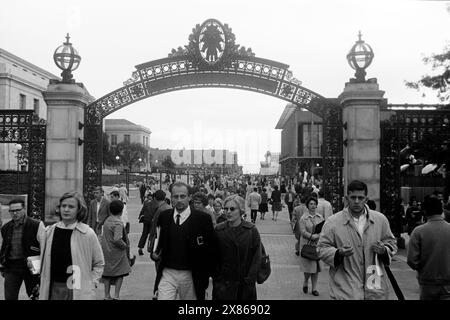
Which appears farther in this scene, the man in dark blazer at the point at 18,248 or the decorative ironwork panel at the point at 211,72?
the decorative ironwork panel at the point at 211,72

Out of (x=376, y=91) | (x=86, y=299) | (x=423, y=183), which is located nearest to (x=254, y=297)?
(x=86, y=299)

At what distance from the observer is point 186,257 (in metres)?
5.55

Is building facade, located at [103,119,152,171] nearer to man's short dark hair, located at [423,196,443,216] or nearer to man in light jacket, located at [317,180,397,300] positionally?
man's short dark hair, located at [423,196,443,216]

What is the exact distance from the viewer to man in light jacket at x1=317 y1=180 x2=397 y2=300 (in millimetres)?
4824

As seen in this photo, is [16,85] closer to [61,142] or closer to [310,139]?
[310,139]

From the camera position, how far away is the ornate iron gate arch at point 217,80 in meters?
14.2

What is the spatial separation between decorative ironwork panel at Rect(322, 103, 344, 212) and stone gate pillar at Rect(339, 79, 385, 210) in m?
0.79

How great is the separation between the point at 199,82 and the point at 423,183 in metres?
19.5

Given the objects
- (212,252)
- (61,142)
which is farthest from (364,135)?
(212,252)

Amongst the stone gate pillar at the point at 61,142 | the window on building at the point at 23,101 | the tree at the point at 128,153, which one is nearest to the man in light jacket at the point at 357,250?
the stone gate pillar at the point at 61,142

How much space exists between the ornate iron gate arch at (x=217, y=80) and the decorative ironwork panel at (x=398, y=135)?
46.1 inches

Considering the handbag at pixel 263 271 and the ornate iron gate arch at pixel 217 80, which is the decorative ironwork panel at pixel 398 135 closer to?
the ornate iron gate arch at pixel 217 80

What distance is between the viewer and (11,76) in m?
51.4

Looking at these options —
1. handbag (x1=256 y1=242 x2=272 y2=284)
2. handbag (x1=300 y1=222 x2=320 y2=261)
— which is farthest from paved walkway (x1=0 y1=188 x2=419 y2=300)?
handbag (x1=256 y1=242 x2=272 y2=284)
